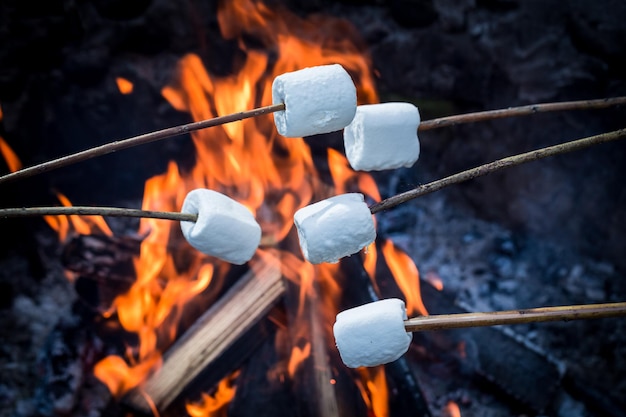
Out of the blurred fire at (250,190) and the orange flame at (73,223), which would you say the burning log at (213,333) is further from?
the orange flame at (73,223)

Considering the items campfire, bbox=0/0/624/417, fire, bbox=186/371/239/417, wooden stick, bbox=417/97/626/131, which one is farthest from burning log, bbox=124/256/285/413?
wooden stick, bbox=417/97/626/131

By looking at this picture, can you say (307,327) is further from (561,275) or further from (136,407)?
(561,275)

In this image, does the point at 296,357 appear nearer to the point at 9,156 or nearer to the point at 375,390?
the point at 375,390

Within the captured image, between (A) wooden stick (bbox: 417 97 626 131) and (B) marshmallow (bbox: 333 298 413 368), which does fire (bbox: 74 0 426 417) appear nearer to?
(B) marshmallow (bbox: 333 298 413 368)

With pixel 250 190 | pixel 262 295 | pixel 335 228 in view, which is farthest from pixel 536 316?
pixel 250 190

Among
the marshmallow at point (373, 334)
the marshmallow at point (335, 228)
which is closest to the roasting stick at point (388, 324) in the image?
the marshmallow at point (373, 334)
